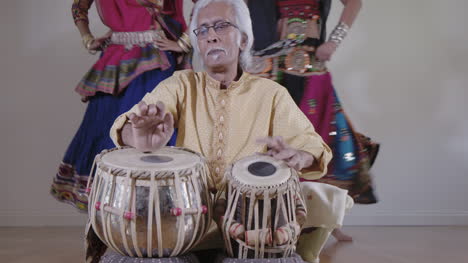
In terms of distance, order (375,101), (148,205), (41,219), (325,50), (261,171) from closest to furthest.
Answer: (148,205) → (261,171) → (325,50) → (41,219) → (375,101)

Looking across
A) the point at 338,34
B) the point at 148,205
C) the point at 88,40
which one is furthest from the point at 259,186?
the point at 88,40

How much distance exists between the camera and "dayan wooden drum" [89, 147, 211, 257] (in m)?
1.58

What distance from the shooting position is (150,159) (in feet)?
5.44

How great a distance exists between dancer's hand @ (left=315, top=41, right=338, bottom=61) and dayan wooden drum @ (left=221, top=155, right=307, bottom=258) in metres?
1.78

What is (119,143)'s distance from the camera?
1.92m

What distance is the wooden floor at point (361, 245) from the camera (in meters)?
2.94

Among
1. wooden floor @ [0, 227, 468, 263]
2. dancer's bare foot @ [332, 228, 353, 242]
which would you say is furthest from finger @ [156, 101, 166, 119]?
dancer's bare foot @ [332, 228, 353, 242]

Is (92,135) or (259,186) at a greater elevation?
(259,186)

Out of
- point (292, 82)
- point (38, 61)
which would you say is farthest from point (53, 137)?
point (292, 82)

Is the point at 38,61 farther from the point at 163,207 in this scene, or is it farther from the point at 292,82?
the point at 163,207

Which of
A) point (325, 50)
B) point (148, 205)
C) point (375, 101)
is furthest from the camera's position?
point (375, 101)

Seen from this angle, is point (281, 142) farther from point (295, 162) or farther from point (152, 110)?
point (152, 110)

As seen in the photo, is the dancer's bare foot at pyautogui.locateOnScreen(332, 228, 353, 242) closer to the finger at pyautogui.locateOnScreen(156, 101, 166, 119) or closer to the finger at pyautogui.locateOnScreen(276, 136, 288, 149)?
the finger at pyautogui.locateOnScreen(276, 136, 288, 149)

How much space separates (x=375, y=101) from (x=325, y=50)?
935 mm
